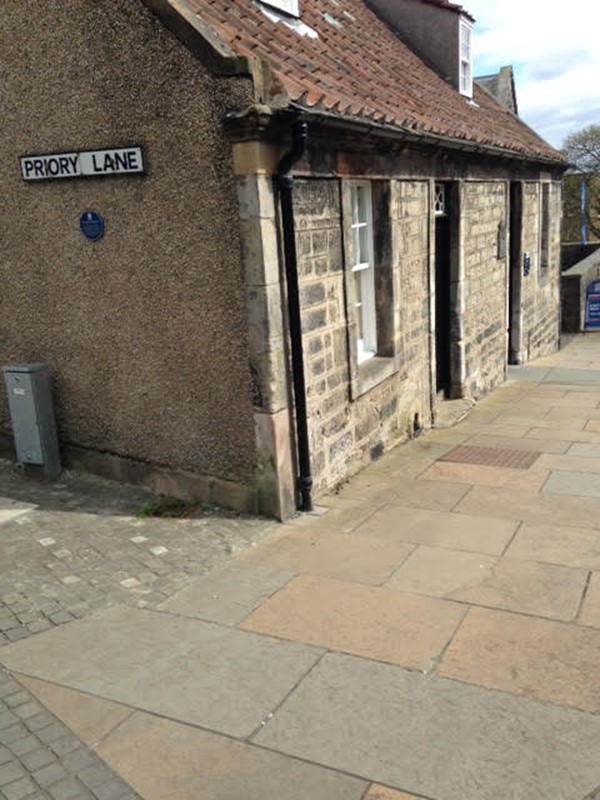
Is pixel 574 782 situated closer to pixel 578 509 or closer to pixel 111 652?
pixel 111 652

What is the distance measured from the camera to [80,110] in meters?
6.15

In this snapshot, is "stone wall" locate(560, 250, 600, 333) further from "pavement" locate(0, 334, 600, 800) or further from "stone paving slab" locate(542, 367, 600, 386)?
"pavement" locate(0, 334, 600, 800)

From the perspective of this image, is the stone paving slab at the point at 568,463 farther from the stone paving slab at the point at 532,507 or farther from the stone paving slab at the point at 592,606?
the stone paving slab at the point at 592,606

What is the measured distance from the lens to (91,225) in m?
6.36

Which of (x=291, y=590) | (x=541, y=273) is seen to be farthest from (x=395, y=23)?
(x=291, y=590)

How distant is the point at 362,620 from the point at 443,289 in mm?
7447

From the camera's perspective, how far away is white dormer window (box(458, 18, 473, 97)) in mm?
12336

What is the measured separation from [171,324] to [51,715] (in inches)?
133

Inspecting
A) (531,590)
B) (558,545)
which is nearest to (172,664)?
(531,590)

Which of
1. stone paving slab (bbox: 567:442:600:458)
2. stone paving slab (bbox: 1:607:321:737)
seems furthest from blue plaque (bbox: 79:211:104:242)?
stone paving slab (bbox: 567:442:600:458)

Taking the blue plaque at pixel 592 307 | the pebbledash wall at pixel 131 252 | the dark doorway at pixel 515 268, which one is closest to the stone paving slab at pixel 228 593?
the pebbledash wall at pixel 131 252

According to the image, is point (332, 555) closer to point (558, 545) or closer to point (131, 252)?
point (558, 545)

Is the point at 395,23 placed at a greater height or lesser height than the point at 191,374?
greater

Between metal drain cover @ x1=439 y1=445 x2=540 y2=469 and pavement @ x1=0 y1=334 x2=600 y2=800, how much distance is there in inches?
36.3
